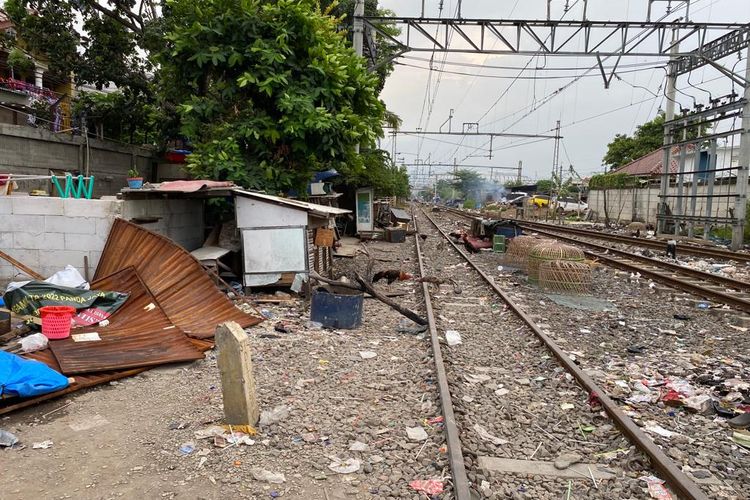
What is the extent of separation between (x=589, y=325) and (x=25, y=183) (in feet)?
50.4

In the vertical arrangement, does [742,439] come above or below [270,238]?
below

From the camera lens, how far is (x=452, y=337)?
7.61 m

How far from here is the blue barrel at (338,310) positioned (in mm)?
7906

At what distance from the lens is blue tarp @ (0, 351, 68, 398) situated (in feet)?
14.6

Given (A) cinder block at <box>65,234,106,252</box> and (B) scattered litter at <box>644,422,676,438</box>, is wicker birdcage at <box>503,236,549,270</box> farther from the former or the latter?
(A) cinder block at <box>65,234,106,252</box>

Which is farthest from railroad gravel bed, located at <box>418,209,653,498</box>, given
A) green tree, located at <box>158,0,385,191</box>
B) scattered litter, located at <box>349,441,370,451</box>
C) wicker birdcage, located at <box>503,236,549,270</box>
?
wicker birdcage, located at <box>503,236,549,270</box>

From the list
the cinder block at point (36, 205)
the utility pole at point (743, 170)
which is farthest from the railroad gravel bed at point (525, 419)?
the utility pole at point (743, 170)

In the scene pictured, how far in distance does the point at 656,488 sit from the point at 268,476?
2620 millimetres

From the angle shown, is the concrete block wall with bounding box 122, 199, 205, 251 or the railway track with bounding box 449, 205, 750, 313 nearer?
A: the concrete block wall with bounding box 122, 199, 205, 251

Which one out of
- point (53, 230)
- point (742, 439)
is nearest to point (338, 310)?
point (53, 230)

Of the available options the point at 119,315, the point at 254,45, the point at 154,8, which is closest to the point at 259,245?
the point at 119,315

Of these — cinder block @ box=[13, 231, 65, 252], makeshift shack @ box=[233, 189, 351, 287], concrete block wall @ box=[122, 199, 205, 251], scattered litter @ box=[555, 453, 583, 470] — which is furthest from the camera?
makeshift shack @ box=[233, 189, 351, 287]

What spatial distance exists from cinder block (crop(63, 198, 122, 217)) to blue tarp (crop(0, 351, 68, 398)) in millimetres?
4127

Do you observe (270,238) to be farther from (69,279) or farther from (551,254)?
(551,254)
